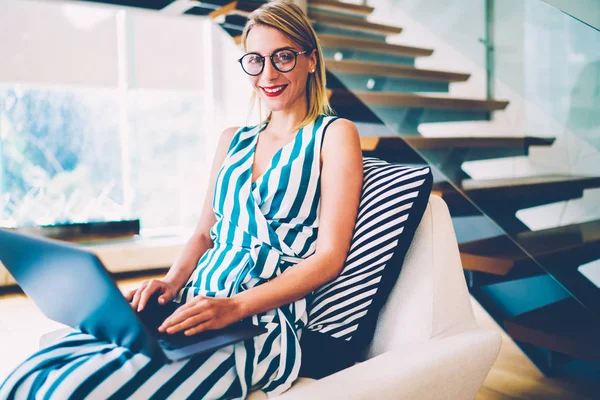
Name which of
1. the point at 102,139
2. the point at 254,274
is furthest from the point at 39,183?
the point at 254,274

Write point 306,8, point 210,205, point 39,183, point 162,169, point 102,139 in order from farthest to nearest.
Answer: point 162,169
point 102,139
point 39,183
point 306,8
point 210,205

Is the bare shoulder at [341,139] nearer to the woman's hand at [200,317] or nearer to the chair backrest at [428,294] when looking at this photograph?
the chair backrest at [428,294]

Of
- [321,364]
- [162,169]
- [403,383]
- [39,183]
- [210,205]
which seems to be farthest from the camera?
[162,169]

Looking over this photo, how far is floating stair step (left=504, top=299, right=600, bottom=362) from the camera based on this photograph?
192 centimetres

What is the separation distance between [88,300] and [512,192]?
1.96 metres

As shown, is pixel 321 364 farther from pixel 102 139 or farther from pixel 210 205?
pixel 102 139

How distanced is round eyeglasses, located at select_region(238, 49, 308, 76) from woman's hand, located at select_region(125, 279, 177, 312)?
56cm

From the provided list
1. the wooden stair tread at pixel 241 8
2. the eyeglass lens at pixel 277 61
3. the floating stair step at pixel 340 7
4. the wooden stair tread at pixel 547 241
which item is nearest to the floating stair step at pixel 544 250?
the wooden stair tread at pixel 547 241

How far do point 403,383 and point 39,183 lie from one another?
449 cm

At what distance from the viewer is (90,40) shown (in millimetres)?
4832

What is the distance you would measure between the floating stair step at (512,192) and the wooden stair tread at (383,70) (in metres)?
0.70

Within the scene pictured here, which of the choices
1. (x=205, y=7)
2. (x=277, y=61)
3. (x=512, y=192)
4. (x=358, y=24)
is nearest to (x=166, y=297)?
(x=277, y=61)

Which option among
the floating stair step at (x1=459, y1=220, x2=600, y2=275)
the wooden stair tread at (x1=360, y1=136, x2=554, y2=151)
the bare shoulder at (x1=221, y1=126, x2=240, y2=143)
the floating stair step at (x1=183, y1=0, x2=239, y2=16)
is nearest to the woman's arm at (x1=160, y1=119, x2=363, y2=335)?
the bare shoulder at (x1=221, y1=126, x2=240, y2=143)

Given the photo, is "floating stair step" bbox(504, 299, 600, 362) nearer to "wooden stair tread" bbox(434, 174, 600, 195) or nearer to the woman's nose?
"wooden stair tread" bbox(434, 174, 600, 195)
